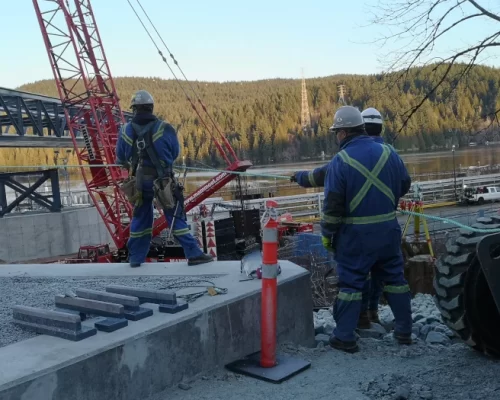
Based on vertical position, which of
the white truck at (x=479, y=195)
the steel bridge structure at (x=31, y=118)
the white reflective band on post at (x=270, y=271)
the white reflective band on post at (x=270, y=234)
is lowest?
the white truck at (x=479, y=195)

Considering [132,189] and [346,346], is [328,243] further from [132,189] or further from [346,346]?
[132,189]

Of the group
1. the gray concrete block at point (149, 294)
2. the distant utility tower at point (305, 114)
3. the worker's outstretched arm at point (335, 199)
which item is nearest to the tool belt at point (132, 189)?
the gray concrete block at point (149, 294)

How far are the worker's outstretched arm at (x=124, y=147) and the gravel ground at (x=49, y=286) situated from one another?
4.00 feet

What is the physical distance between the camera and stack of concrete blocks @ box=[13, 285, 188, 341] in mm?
3627

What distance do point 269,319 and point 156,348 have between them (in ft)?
2.89

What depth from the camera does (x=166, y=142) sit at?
225 inches

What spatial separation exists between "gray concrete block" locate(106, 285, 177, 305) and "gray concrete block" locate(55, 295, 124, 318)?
1.19 feet

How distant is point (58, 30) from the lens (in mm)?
22672

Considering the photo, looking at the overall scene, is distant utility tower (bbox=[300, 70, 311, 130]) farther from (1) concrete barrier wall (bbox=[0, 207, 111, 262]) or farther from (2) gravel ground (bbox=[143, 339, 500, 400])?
(2) gravel ground (bbox=[143, 339, 500, 400])

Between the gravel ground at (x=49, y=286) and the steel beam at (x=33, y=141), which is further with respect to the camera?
the steel beam at (x=33, y=141)

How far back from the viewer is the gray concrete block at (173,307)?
3998 millimetres

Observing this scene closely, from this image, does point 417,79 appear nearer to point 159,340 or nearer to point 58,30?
point 159,340

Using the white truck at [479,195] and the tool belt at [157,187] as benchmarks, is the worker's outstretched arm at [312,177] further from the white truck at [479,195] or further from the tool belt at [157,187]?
the white truck at [479,195]

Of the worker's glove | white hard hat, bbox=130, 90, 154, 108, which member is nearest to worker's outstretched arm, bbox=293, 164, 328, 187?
the worker's glove
